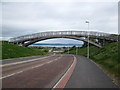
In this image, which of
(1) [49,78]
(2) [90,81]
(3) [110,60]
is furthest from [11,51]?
(2) [90,81]

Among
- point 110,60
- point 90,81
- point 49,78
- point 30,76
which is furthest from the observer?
point 110,60

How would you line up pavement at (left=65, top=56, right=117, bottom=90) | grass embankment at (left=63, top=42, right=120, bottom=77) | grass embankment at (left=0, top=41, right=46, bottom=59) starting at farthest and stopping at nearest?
grass embankment at (left=0, top=41, right=46, bottom=59), grass embankment at (left=63, top=42, right=120, bottom=77), pavement at (left=65, top=56, right=117, bottom=90)

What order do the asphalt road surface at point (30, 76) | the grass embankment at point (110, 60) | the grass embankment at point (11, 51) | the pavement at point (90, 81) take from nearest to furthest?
the pavement at point (90, 81) < the asphalt road surface at point (30, 76) < the grass embankment at point (110, 60) < the grass embankment at point (11, 51)

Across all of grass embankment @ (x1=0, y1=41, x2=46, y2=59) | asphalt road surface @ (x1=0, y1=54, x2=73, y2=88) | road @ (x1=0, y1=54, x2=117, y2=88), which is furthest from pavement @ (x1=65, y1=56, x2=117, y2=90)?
grass embankment @ (x1=0, y1=41, x2=46, y2=59)

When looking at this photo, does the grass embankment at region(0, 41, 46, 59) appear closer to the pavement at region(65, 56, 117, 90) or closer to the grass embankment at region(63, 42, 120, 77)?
the grass embankment at region(63, 42, 120, 77)

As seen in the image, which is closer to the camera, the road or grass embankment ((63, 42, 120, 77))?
the road

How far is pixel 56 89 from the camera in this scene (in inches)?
323

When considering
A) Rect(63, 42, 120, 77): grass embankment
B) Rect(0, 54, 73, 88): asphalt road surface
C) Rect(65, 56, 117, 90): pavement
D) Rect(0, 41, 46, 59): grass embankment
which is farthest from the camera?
Rect(0, 41, 46, 59): grass embankment

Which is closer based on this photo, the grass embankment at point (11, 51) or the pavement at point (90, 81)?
the pavement at point (90, 81)

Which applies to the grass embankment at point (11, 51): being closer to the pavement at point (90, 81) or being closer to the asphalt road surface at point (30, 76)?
the asphalt road surface at point (30, 76)

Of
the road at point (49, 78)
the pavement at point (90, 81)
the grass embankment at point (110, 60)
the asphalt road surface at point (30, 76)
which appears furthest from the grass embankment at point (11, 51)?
the pavement at point (90, 81)

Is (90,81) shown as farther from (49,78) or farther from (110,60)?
(110,60)

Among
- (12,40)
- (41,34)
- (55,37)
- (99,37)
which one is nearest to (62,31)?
(55,37)

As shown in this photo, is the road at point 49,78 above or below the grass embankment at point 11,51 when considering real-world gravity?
above
